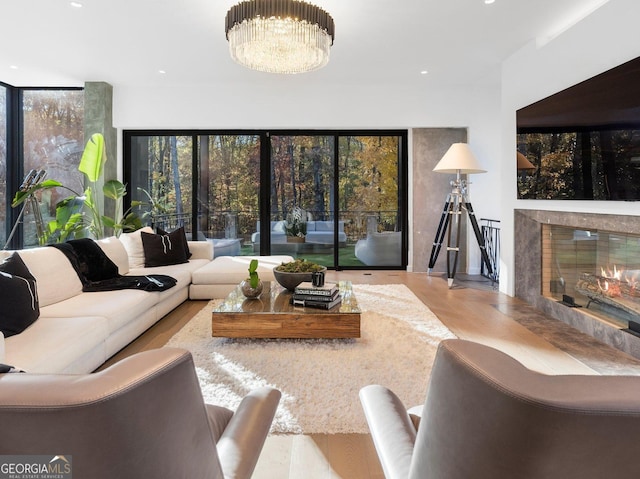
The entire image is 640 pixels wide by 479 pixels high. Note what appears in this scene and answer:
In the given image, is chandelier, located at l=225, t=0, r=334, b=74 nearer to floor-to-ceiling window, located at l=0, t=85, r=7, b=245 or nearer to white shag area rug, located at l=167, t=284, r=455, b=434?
white shag area rug, located at l=167, t=284, r=455, b=434

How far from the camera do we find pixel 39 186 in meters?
5.07

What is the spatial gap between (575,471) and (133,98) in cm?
683

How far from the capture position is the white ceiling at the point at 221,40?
12.0 ft

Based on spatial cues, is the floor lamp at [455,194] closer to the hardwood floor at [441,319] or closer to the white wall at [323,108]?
the hardwood floor at [441,319]

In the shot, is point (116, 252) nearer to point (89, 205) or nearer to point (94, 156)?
point (89, 205)

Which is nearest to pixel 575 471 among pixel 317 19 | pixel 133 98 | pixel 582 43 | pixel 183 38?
pixel 317 19

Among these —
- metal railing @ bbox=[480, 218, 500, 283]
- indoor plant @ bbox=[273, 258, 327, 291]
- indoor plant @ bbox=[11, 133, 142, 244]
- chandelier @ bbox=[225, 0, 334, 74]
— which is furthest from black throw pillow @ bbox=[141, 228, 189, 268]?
metal railing @ bbox=[480, 218, 500, 283]

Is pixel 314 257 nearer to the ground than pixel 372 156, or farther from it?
nearer to the ground

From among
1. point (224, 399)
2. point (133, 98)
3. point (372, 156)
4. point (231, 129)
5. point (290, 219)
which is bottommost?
point (224, 399)

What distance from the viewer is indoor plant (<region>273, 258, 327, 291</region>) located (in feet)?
11.1

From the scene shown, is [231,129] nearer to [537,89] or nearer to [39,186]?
[39,186]

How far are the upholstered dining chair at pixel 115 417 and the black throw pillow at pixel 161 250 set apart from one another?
4173 mm

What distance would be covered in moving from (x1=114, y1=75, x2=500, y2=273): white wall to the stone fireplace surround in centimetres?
165

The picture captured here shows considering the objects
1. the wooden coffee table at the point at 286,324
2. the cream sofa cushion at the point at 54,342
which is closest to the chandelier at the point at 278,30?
the wooden coffee table at the point at 286,324
